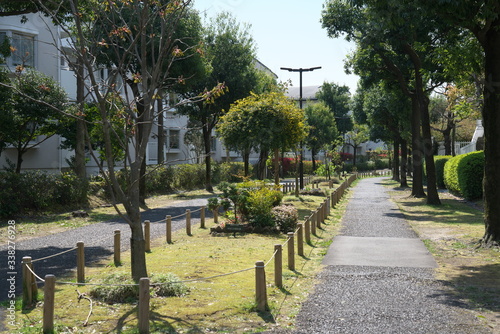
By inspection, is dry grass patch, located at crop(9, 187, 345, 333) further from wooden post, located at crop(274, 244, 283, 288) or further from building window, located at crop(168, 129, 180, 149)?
building window, located at crop(168, 129, 180, 149)

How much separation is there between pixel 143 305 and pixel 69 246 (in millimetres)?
7962

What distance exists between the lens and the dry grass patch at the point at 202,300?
6906 millimetres

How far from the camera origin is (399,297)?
8211 mm

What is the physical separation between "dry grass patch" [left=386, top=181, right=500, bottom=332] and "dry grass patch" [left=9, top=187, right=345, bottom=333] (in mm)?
2479

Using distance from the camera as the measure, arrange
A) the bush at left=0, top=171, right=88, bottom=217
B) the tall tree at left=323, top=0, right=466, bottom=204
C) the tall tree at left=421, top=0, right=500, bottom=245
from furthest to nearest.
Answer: the tall tree at left=323, top=0, right=466, bottom=204, the bush at left=0, top=171, right=88, bottom=217, the tall tree at left=421, top=0, right=500, bottom=245

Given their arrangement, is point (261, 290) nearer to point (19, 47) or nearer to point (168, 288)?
point (168, 288)

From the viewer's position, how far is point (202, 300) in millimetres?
8062

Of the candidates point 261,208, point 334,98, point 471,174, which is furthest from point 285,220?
point 334,98

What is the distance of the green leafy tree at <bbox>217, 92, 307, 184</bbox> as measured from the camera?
2419cm

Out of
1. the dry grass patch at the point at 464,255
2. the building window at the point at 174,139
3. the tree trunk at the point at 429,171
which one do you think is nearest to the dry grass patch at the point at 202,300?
the dry grass patch at the point at 464,255

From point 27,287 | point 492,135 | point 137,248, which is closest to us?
point 27,287

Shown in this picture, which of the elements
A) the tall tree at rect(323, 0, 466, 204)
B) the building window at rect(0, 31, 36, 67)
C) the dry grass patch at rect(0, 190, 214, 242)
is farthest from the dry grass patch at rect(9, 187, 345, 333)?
the building window at rect(0, 31, 36, 67)

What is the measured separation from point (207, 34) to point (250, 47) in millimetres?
2899

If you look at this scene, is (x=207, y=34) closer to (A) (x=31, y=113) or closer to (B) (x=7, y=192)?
(A) (x=31, y=113)
